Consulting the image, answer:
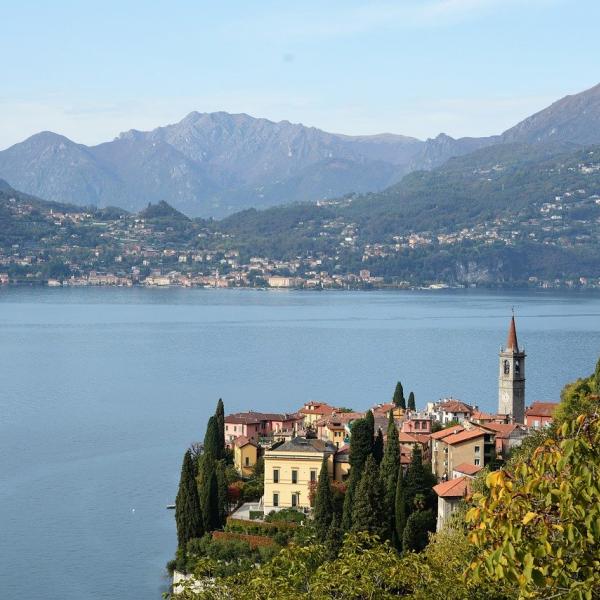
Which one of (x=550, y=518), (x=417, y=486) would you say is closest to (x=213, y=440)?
(x=417, y=486)

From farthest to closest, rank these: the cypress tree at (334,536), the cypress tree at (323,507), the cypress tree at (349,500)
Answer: the cypress tree at (323,507) < the cypress tree at (349,500) < the cypress tree at (334,536)

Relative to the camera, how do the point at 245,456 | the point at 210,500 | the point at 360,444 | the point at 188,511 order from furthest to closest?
the point at 245,456 < the point at 360,444 < the point at 210,500 < the point at 188,511

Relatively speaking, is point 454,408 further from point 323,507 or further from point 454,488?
point 323,507

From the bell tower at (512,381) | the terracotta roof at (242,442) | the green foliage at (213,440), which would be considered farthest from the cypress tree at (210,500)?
the bell tower at (512,381)

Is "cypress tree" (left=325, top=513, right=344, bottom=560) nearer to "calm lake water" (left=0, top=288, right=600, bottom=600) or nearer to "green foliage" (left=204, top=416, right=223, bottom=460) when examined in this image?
"calm lake water" (left=0, top=288, right=600, bottom=600)

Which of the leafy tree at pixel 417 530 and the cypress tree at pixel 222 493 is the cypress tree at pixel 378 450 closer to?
the leafy tree at pixel 417 530

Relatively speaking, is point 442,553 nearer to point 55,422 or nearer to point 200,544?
point 200,544

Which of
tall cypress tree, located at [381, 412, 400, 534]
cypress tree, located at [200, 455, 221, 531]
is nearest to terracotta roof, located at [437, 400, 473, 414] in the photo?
tall cypress tree, located at [381, 412, 400, 534]
